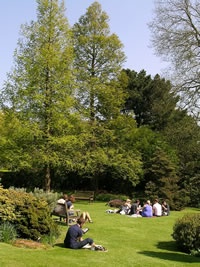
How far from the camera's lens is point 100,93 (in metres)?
32.3

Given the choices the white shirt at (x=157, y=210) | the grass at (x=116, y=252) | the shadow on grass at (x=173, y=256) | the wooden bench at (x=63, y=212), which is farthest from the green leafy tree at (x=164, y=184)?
the shadow on grass at (x=173, y=256)

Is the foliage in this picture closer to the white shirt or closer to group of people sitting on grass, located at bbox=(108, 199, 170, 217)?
group of people sitting on grass, located at bbox=(108, 199, 170, 217)

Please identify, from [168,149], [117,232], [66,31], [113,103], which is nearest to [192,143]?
[168,149]

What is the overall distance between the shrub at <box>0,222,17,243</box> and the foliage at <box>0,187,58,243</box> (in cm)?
18

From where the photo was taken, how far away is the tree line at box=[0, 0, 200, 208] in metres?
25.4

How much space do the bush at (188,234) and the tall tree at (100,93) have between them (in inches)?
706

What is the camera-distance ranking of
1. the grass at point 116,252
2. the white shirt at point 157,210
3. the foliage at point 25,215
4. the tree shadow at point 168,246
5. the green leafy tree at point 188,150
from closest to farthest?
1. the grass at point 116,252
2. the foliage at point 25,215
3. the tree shadow at point 168,246
4. the white shirt at point 157,210
5. the green leafy tree at point 188,150

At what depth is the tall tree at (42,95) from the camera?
2509cm

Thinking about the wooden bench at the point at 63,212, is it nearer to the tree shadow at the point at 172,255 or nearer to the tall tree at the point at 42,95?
the tree shadow at the point at 172,255

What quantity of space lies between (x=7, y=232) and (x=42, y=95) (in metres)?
15.1

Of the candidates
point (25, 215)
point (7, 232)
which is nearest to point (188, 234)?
point (25, 215)

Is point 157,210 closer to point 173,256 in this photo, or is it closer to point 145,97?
point 173,256

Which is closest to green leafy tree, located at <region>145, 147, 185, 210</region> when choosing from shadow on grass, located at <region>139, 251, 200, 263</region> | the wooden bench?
the wooden bench

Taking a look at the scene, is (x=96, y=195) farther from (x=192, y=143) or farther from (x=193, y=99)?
(x=193, y=99)
